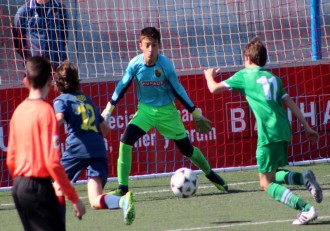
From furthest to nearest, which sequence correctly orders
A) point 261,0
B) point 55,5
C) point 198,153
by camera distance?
point 261,0 < point 55,5 < point 198,153

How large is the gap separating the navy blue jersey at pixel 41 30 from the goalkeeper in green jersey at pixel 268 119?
3919mm

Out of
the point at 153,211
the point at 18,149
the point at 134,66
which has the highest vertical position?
the point at 134,66

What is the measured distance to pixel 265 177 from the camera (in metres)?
8.42

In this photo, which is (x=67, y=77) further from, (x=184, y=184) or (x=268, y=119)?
(x=184, y=184)

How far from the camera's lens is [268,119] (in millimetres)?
8422

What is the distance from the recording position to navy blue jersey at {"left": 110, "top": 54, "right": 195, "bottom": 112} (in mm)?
9922

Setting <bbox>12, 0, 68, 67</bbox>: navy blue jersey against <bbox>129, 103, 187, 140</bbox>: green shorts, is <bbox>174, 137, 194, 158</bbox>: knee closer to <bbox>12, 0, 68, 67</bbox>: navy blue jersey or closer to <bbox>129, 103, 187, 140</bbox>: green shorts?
<bbox>129, 103, 187, 140</bbox>: green shorts

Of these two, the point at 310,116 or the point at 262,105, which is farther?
the point at 310,116

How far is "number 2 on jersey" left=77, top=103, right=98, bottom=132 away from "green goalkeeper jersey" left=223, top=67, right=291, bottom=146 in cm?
132

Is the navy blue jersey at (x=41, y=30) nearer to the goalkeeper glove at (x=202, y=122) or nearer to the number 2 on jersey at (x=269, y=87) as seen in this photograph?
the goalkeeper glove at (x=202, y=122)

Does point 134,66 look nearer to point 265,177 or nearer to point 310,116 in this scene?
point 265,177

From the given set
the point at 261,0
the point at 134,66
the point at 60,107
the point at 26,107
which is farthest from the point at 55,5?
the point at 26,107

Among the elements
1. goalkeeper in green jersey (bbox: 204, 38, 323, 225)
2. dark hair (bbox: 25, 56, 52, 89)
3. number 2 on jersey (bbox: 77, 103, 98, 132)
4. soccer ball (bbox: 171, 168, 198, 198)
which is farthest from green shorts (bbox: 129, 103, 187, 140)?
dark hair (bbox: 25, 56, 52, 89)

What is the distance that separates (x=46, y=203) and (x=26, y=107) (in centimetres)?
62
